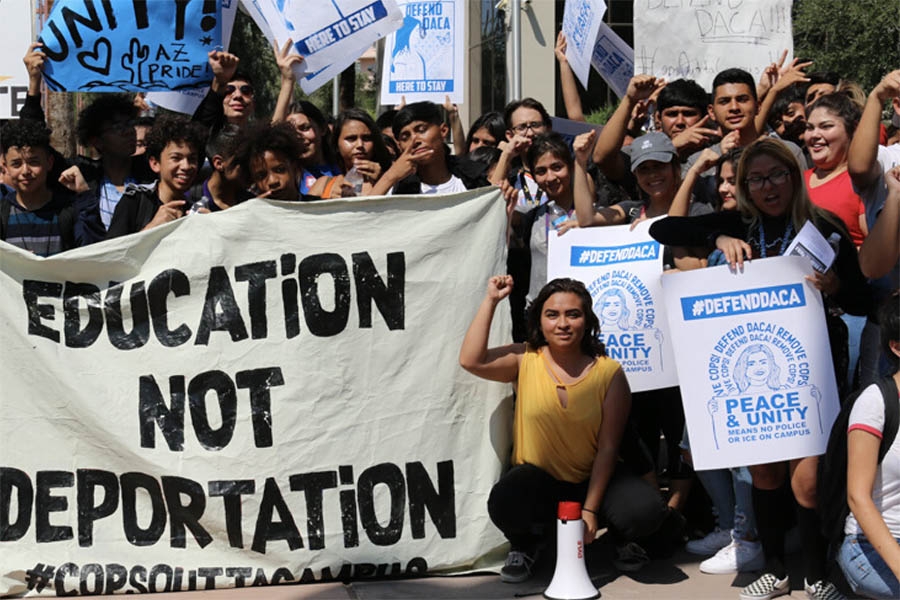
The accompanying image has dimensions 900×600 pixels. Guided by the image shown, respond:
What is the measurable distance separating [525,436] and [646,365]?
0.62m

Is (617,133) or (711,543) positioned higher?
(617,133)

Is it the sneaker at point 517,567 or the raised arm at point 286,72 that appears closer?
the sneaker at point 517,567

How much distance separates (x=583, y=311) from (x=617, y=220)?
29.0 inches

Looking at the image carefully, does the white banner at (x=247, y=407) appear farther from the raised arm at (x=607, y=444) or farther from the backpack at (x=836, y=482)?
the backpack at (x=836, y=482)

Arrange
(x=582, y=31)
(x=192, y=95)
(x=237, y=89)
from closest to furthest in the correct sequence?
1. (x=237, y=89)
2. (x=192, y=95)
3. (x=582, y=31)

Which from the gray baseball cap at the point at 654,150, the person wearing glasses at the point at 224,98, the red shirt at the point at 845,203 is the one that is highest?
the person wearing glasses at the point at 224,98

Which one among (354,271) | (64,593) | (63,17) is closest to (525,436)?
(354,271)

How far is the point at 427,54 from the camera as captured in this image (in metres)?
8.48

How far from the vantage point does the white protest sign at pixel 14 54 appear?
7242mm

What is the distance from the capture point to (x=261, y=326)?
17.5 ft

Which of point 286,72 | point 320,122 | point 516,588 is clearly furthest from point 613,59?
point 516,588

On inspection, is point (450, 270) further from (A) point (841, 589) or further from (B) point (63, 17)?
(B) point (63, 17)

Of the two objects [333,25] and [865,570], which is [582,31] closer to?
[333,25]

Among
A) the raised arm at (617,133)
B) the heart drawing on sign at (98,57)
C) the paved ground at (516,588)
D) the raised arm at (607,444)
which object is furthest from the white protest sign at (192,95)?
the raised arm at (607,444)
